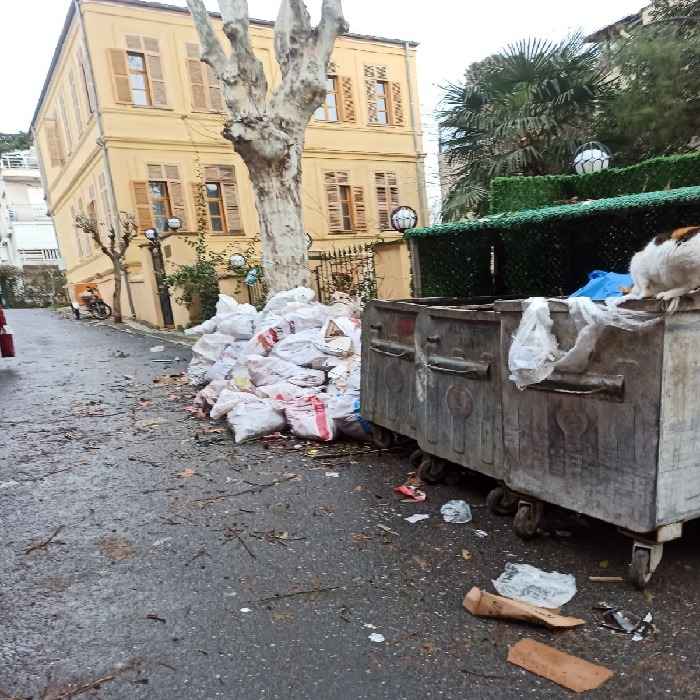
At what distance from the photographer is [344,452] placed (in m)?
4.08

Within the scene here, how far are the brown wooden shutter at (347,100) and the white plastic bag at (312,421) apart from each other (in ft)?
55.7

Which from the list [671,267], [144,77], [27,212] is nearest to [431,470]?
[671,267]

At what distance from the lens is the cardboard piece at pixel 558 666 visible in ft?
5.66

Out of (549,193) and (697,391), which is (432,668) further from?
(549,193)

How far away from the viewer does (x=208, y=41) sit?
27.0 ft

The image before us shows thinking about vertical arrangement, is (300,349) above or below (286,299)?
below

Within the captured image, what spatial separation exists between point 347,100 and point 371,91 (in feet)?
3.70

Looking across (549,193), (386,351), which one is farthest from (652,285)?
(549,193)

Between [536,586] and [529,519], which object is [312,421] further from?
[536,586]

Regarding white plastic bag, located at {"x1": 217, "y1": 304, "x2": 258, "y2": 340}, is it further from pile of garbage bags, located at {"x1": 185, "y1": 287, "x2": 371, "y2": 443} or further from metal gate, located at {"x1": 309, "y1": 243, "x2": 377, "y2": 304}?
metal gate, located at {"x1": 309, "y1": 243, "x2": 377, "y2": 304}

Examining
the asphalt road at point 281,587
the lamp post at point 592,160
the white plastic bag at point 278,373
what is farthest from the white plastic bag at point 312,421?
the lamp post at point 592,160

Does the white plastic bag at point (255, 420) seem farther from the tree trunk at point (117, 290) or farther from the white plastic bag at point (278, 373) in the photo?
the tree trunk at point (117, 290)

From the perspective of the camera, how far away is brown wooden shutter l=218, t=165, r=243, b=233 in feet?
58.0

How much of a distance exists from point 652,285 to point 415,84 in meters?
21.1
